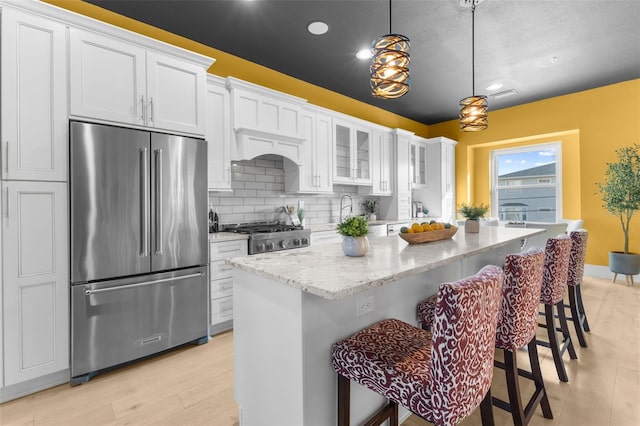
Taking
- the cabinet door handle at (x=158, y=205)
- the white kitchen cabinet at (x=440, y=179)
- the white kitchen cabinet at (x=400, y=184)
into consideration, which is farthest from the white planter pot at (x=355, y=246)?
the white kitchen cabinet at (x=440, y=179)

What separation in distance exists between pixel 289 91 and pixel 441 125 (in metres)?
3.79

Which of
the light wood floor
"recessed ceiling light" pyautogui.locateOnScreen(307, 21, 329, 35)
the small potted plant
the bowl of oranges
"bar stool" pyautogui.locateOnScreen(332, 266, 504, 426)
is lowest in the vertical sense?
the light wood floor

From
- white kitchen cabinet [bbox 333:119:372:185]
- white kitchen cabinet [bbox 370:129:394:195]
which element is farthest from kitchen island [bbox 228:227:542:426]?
white kitchen cabinet [bbox 370:129:394:195]

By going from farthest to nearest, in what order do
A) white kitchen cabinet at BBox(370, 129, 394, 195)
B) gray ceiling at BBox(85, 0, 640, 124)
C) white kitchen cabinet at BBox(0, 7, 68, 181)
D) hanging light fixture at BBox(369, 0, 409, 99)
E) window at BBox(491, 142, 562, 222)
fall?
window at BBox(491, 142, 562, 222) → white kitchen cabinet at BBox(370, 129, 394, 195) → gray ceiling at BBox(85, 0, 640, 124) → white kitchen cabinet at BBox(0, 7, 68, 181) → hanging light fixture at BBox(369, 0, 409, 99)

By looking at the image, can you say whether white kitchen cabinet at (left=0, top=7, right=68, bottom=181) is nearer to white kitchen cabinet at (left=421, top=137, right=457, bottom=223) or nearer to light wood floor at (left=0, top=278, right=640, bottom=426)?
light wood floor at (left=0, top=278, right=640, bottom=426)

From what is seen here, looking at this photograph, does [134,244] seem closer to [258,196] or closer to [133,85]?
[133,85]

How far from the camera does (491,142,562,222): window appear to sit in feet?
18.9

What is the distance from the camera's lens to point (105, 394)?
6.84 feet

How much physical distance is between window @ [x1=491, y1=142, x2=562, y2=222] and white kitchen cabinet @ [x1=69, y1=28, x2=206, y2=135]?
587cm

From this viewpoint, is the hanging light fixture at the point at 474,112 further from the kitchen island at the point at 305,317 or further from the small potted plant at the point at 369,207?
the small potted plant at the point at 369,207

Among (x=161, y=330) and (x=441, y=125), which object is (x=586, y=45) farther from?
(x=161, y=330)

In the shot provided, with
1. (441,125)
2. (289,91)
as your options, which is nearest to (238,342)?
(289,91)

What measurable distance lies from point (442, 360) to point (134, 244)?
89.4 inches

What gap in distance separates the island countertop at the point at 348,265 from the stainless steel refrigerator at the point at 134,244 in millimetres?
1243
